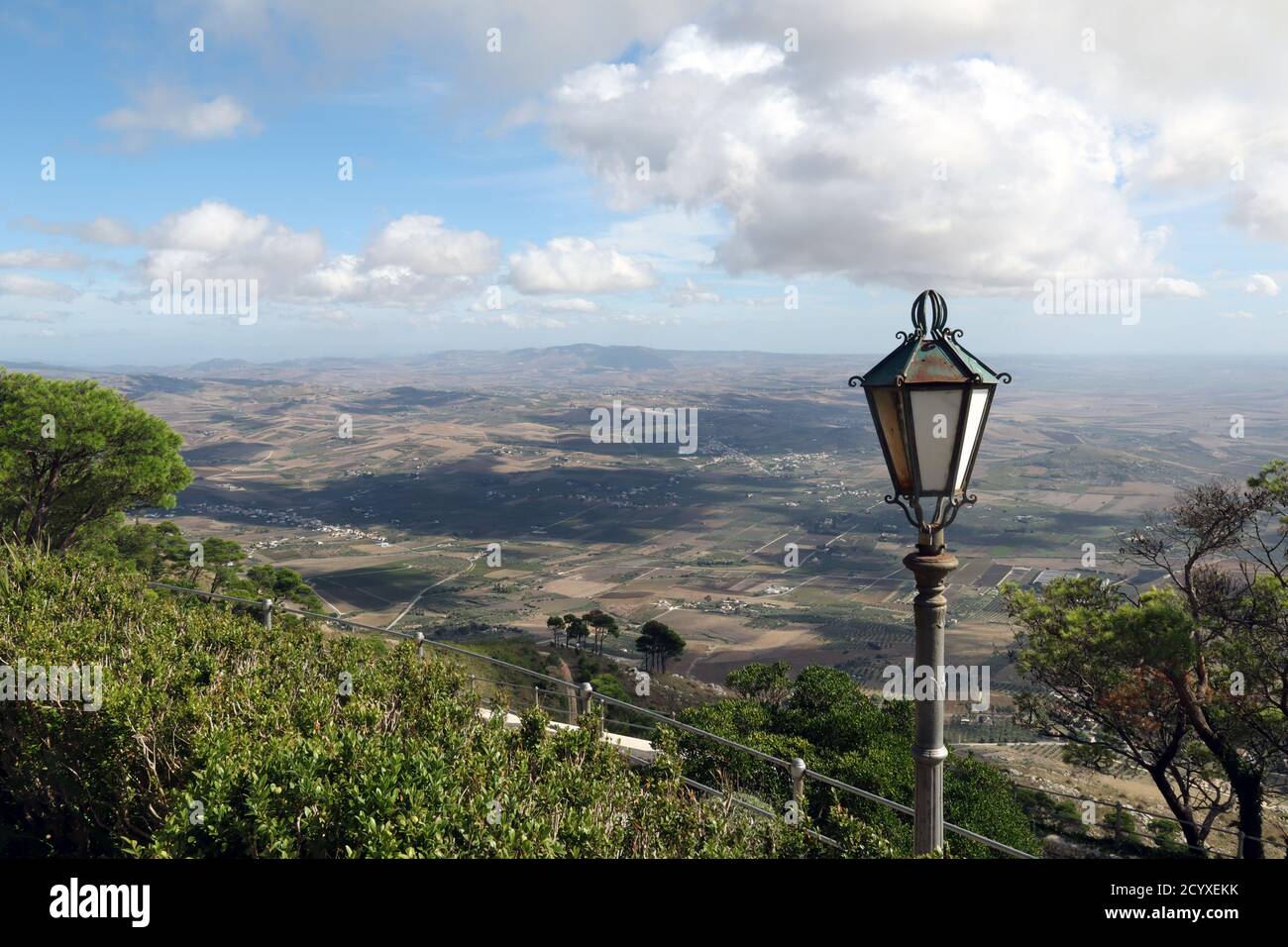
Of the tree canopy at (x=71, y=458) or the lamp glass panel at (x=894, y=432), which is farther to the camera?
the tree canopy at (x=71, y=458)

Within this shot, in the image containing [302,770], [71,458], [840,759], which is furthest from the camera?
[71,458]

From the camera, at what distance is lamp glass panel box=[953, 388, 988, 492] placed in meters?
3.42

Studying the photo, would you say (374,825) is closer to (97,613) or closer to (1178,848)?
(97,613)

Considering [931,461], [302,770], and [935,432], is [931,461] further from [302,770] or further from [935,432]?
[302,770]

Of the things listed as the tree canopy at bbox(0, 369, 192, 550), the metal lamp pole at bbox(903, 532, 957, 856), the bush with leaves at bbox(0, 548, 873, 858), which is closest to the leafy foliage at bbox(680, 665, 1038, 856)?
the bush with leaves at bbox(0, 548, 873, 858)

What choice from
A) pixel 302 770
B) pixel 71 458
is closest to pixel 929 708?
pixel 302 770

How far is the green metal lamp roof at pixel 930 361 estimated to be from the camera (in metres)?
3.41

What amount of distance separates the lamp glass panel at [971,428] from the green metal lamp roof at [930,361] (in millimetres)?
60

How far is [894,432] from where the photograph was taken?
11.6 ft

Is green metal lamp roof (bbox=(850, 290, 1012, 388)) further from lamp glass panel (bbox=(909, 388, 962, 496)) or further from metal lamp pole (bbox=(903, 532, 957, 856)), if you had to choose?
metal lamp pole (bbox=(903, 532, 957, 856))

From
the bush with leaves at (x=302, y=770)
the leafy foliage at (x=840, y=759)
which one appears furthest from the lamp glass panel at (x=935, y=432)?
the leafy foliage at (x=840, y=759)

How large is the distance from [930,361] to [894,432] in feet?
1.06

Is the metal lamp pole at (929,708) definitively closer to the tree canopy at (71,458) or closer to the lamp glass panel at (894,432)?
the lamp glass panel at (894,432)

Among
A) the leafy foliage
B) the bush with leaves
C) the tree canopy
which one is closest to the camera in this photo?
the bush with leaves
